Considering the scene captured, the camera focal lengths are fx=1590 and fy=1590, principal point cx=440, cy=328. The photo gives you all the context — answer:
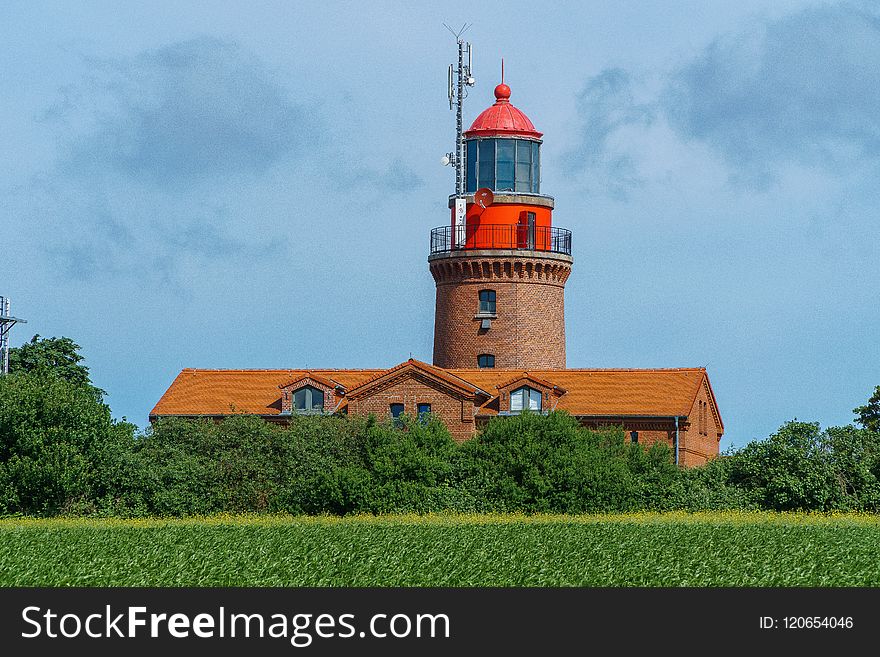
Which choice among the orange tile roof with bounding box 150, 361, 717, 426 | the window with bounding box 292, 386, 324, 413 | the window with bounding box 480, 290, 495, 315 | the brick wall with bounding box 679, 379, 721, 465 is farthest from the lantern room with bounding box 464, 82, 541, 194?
the brick wall with bounding box 679, 379, 721, 465

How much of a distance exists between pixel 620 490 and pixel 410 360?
13.7m

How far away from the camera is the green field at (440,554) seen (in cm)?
3422

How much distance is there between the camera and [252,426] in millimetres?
62250

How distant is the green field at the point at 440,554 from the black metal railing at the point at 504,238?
24.0 meters

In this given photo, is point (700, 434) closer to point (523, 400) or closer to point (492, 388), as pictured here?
point (523, 400)

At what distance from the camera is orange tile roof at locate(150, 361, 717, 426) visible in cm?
6906

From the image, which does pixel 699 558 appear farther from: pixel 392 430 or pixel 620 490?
pixel 392 430

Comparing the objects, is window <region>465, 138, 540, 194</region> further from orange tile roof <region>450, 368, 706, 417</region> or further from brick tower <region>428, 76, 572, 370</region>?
orange tile roof <region>450, 368, 706, 417</region>

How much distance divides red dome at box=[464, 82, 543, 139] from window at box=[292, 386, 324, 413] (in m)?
13.6

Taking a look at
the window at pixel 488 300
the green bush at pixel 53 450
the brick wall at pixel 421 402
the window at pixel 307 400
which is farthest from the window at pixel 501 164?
the green bush at pixel 53 450

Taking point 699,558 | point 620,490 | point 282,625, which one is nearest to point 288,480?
point 620,490

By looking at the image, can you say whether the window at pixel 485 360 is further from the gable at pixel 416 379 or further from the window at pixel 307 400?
the window at pixel 307 400

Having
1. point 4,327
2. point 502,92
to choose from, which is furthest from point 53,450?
point 502,92

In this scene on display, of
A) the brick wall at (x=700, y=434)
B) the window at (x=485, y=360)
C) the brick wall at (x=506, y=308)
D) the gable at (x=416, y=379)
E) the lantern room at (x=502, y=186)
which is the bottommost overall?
the brick wall at (x=700, y=434)
